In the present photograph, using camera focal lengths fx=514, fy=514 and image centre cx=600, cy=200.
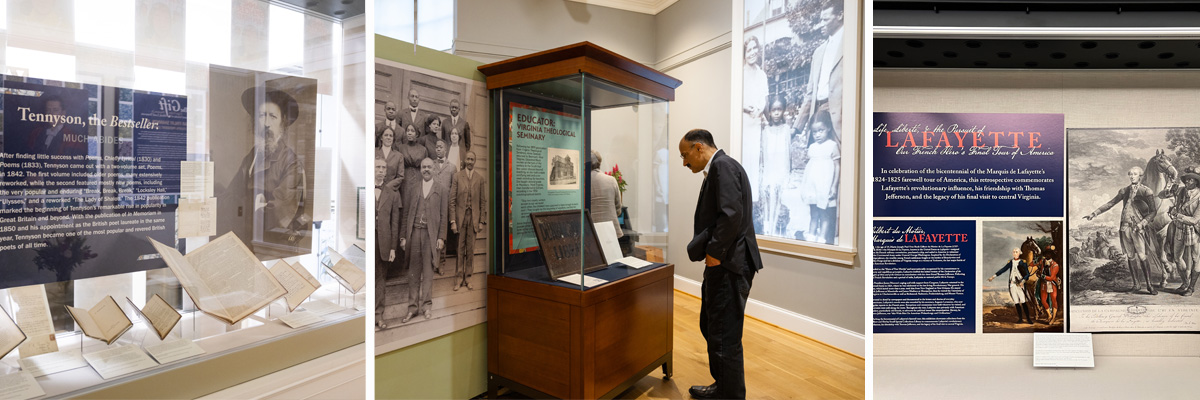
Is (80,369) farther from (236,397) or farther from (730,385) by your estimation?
(730,385)

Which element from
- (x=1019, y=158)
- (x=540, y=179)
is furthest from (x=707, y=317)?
(x=1019, y=158)

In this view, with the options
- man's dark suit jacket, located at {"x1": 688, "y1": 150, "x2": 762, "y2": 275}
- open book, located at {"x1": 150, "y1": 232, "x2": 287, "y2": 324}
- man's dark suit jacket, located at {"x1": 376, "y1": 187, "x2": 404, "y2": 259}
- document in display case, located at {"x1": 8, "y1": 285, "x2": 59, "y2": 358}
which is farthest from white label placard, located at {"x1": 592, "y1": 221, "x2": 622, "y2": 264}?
document in display case, located at {"x1": 8, "y1": 285, "x2": 59, "y2": 358}

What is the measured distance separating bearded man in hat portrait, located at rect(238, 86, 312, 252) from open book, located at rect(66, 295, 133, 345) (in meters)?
0.31

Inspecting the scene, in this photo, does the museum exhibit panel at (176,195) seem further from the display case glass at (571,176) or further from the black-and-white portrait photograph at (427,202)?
the display case glass at (571,176)

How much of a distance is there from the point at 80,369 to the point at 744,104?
326 centimetres

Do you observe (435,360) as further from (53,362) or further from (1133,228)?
(1133,228)

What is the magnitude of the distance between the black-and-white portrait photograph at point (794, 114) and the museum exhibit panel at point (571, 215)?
1.35 meters

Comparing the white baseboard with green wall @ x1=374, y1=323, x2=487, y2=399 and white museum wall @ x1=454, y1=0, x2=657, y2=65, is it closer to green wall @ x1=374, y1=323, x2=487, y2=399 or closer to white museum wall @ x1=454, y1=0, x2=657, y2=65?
green wall @ x1=374, y1=323, x2=487, y2=399

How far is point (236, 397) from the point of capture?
1.28m

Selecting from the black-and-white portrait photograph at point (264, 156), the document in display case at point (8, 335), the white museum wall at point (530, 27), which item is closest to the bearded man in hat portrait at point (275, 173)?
the black-and-white portrait photograph at point (264, 156)

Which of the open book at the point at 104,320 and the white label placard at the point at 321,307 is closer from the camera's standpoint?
the open book at the point at 104,320

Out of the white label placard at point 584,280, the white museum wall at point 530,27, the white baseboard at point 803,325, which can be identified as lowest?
the white baseboard at point 803,325

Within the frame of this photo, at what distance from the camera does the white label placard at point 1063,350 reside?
2.42m

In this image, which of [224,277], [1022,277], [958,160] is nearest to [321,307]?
[224,277]
